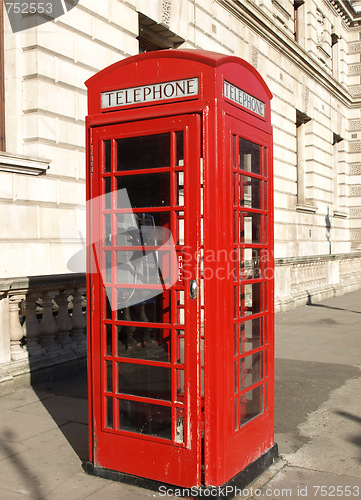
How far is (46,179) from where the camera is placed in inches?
374

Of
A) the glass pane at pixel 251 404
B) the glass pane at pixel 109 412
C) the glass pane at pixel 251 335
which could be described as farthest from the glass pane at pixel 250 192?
the glass pane at pixel 109 412

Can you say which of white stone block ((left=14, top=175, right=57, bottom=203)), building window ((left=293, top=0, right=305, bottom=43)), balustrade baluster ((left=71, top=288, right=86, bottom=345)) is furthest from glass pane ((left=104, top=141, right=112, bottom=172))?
building window ((left=293, top=0, right=305, bottom=43))

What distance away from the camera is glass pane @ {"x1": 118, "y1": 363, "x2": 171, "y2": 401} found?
377 centimetres

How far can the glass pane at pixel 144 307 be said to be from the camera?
386 centimetres

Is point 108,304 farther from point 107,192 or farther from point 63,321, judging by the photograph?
point 63,321

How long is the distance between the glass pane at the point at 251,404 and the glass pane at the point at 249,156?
1572 millimetres

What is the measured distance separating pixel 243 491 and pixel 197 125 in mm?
2422

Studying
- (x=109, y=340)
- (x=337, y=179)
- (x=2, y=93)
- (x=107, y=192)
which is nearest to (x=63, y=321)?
(x=109, y=340)

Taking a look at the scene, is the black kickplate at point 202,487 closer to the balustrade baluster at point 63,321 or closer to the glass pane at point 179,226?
the glass pane at point 179,226

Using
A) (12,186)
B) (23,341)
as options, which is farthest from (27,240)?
(23,341)

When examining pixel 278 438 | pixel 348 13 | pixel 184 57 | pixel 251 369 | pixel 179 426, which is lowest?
pixel 278 438

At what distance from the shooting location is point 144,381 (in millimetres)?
3814

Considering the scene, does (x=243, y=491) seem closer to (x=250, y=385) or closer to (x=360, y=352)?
(x=250, y=385)

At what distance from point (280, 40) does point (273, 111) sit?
2301 millimetres
